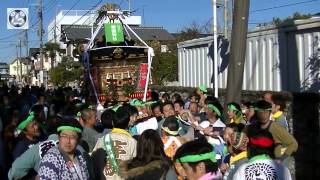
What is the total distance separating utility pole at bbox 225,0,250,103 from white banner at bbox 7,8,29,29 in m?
24.9

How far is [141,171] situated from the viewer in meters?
4.84

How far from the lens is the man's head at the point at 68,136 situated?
511 cm

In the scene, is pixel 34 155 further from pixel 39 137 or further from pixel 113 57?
pixel 113 57

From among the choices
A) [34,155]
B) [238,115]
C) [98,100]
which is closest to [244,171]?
[34,155]

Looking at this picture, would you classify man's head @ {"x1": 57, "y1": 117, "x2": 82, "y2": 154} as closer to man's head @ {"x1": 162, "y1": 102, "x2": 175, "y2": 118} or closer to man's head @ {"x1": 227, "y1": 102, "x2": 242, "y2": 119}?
man's head @ {"x1": 227, "y1": 102, "x2": 242, "y2": 119}

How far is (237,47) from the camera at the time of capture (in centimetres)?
971

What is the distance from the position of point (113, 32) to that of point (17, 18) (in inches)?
757

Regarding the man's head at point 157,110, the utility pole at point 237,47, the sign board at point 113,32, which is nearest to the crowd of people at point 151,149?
the man's head at point 157,110

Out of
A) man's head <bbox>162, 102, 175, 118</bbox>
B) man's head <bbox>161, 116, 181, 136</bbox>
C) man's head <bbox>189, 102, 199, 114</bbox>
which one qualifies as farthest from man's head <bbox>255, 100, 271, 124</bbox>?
man's head <bbox>189, 102, 199, 114</bbox>

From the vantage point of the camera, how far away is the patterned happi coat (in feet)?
16.1

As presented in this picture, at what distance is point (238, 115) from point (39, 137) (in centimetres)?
303

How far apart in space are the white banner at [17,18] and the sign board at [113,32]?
739 inches

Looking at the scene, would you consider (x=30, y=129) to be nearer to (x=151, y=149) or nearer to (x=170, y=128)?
(x=170, y=128)

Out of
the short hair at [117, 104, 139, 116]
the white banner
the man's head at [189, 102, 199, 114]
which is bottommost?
the man's head at [189, 102, 199, 114]
